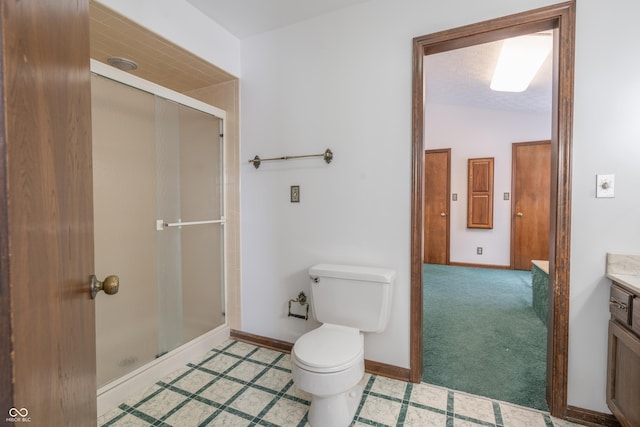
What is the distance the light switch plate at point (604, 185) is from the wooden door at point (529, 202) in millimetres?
3591

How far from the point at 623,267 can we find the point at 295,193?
1842 millimetres

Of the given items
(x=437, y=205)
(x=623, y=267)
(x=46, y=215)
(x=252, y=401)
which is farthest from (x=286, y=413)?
(x=437, y=205)

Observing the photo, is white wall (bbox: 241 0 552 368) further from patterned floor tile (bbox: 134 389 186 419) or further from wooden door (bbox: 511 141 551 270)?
wooden door (bbox: 511 141 551 270)

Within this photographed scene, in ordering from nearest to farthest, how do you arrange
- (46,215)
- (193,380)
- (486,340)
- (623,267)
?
(46,215)
(623,267)
(193,380)
(486,340)

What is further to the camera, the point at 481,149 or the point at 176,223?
the point at 481,149

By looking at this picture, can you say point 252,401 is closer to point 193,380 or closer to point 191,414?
point 191,414

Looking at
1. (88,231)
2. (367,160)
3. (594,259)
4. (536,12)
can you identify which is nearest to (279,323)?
(367,160)

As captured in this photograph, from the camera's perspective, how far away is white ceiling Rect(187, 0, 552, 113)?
202cm

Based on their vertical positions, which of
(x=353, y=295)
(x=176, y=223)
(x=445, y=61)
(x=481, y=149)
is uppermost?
(x=445, y=61)

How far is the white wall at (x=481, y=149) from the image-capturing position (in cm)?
467

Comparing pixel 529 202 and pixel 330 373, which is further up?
pixel 529 202

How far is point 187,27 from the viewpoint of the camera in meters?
2.01

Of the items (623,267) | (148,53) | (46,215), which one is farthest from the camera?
(148,53)

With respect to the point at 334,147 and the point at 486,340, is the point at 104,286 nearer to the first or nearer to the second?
the point at 334,147
